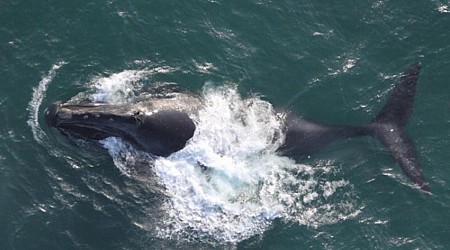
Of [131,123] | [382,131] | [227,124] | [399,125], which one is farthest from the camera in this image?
[227,124]

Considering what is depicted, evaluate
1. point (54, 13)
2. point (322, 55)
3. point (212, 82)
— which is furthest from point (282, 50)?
point (54, 13)

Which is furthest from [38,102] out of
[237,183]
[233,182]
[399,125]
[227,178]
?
[399,125]

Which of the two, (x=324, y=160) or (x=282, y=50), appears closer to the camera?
(x=324, y=160)

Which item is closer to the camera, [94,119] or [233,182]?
[94,119]

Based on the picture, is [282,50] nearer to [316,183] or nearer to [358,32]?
[358,32]

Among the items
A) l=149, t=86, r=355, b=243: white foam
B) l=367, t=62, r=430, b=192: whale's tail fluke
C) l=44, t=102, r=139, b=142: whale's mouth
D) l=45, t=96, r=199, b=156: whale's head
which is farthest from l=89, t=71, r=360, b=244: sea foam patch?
l=367, t=62, r=430, b=192: whale's tail fluke

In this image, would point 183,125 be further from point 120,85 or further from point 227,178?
point 120,85

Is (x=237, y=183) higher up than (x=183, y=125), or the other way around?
(x=183, y=125)

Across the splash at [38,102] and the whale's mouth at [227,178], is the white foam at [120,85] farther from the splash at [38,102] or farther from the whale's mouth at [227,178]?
the splash at [38,102]
